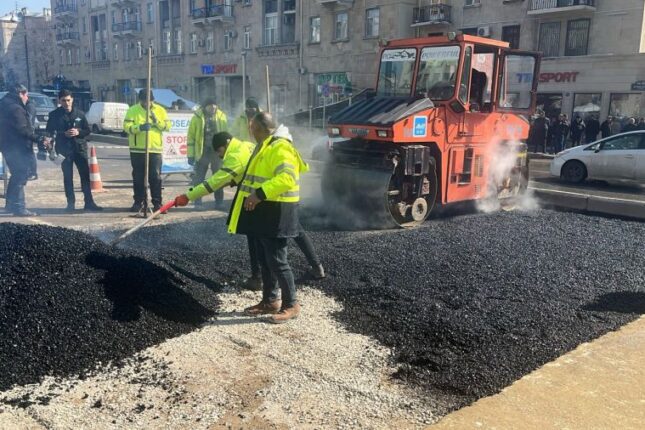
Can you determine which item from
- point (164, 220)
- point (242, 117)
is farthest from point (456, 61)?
point (164, 220)

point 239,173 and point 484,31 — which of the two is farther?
point 484,31

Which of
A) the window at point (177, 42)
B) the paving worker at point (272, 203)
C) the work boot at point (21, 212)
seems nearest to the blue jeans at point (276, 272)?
the paving worker at point (272, 203)

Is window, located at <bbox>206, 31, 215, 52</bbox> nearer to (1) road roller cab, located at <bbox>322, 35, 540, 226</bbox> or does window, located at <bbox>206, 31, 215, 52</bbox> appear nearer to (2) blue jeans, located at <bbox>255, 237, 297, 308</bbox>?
(1) road roller cab, located at <bbox>322, 35, 540, 226</bbox>

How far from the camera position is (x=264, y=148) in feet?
15.3

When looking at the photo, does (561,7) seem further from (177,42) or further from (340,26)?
(177,42)

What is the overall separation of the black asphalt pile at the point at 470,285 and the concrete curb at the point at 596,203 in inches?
30.5

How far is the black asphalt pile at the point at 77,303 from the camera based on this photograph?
396cm

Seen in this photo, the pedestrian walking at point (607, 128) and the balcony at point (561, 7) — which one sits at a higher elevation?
the balcony at point (561, 7)

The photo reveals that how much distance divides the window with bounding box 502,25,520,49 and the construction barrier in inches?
872

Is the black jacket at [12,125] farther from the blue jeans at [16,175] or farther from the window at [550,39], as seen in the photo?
the window at [550,39]

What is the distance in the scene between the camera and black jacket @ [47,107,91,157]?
8.74m

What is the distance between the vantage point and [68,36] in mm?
60344

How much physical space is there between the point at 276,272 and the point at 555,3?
27.6 metres

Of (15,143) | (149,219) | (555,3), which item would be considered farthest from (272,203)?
(555,3)
